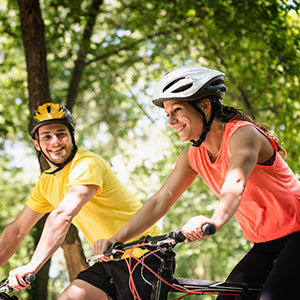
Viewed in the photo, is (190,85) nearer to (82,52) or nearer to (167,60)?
(82,52)

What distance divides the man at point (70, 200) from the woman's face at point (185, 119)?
2.99 feet

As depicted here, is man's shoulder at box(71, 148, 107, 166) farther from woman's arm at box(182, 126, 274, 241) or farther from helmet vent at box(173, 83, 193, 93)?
woman's arm at box(182, 126, 274, 241)

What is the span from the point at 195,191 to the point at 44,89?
5.96 meters

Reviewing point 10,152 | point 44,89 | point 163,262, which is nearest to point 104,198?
point 163,262

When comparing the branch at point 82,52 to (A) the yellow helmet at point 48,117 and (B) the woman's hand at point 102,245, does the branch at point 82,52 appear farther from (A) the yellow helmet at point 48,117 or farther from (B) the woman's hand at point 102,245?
(B) the woman's hand at point 102,245

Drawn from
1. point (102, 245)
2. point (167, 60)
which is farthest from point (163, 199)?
point (167, 60)

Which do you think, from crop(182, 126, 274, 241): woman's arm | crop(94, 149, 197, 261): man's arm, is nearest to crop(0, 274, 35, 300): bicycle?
crop(94, 149, 197, 261): man's arm

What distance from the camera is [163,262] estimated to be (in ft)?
8.50

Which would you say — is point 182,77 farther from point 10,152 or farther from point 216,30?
point 10,152

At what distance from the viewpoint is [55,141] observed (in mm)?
3820

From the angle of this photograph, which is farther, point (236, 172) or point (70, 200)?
point (70, 200)

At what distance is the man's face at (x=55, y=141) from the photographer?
3.79 m

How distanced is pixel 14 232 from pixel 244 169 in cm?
230

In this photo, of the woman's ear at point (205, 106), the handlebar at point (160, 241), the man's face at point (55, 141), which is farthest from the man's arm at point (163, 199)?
the man's face at point (55, 141)
